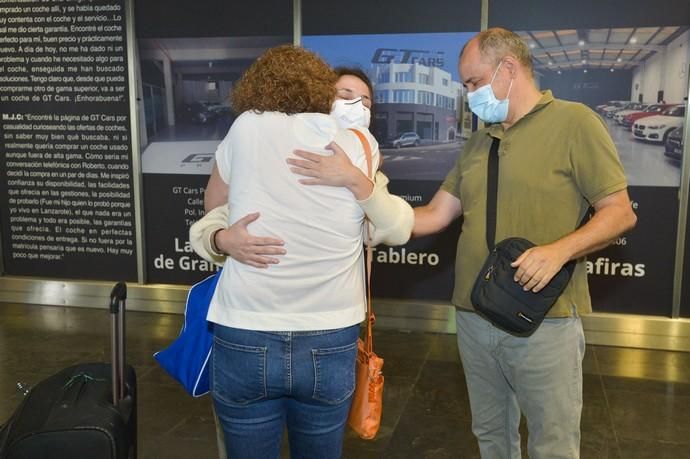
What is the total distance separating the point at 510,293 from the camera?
1854 millimetres

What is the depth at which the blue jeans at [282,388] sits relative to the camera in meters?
1.54

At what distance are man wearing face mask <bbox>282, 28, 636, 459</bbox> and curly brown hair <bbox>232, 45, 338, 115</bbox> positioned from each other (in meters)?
0.63

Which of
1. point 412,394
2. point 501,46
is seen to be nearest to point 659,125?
point 412,394

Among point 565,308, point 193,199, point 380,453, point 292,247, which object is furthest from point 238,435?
point 193,199

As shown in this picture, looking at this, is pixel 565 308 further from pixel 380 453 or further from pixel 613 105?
pixel 613 105

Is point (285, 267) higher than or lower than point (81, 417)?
higher

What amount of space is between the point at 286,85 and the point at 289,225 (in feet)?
1.00

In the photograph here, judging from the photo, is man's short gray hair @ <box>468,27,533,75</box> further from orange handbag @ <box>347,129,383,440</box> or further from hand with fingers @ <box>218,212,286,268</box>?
hand with fingers @ <box>218,212,286,268</box>

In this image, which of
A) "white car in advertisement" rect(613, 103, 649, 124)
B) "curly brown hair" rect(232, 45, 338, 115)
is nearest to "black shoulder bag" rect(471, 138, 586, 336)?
"curly brown hair" rect(232, 45, 338, 115)

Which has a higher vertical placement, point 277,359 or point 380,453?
point 277,359

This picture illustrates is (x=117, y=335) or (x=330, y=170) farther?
(x=117, y=335)

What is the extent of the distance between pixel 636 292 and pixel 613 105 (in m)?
1.20

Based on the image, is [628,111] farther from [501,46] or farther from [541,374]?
[541,374]

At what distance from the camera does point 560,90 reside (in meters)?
4.38
